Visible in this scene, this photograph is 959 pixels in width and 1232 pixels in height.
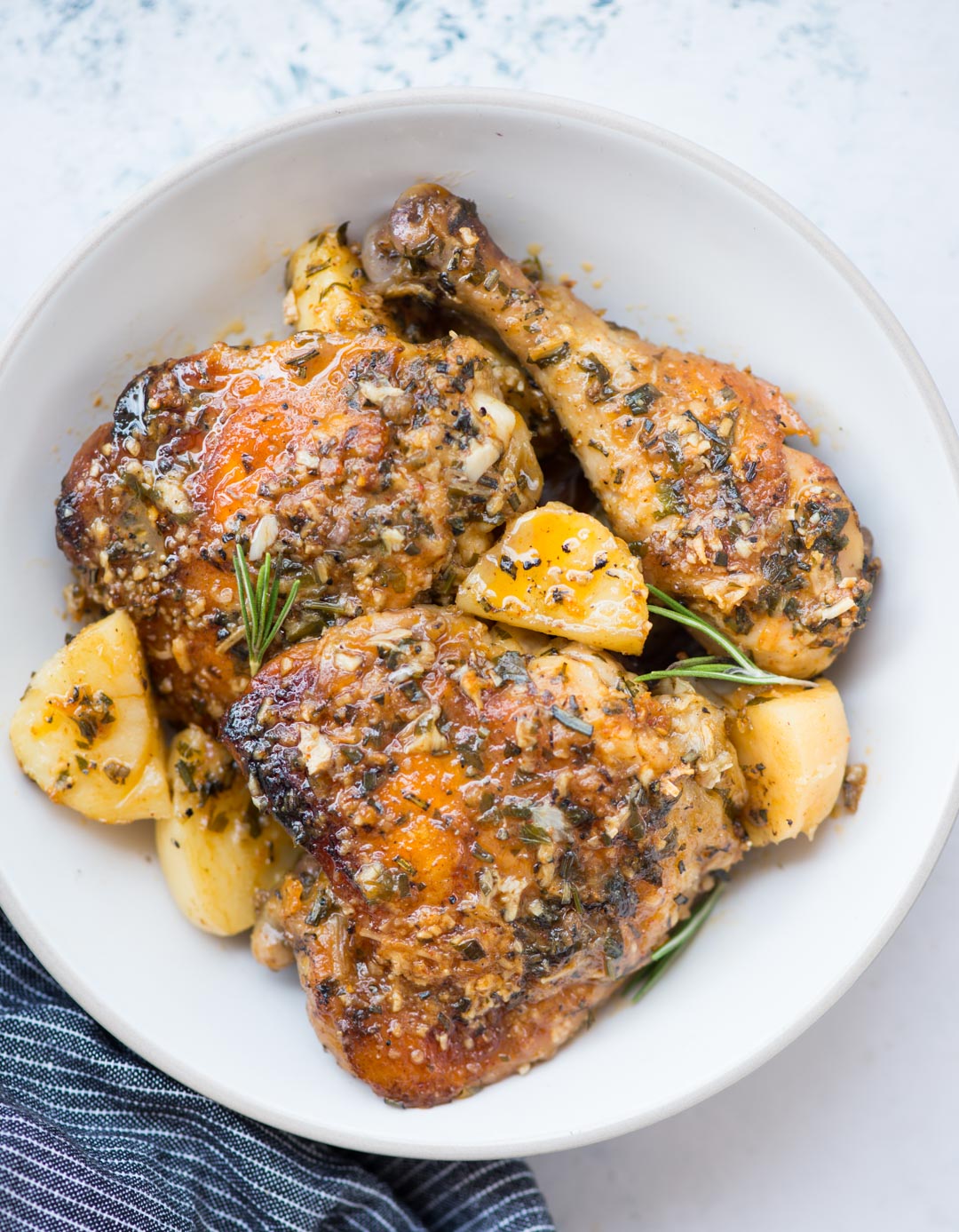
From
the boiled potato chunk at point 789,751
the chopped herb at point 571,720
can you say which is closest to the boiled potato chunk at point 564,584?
the chopped herb at point 571,720

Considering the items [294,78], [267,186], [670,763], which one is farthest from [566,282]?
[670,763]

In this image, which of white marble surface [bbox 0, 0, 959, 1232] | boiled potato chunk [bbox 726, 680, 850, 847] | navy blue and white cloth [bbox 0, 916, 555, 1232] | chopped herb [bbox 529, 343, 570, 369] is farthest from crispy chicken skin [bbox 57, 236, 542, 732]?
navy blue and white cloth [bbox 0, 916, 555, 1232]

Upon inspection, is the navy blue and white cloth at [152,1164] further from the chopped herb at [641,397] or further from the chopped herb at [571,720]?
the chopped herb at [641,397]

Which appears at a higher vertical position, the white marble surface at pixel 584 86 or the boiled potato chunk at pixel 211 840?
the white marble surface at pixel 584 86

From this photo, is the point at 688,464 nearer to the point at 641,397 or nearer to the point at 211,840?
the point at 641,397

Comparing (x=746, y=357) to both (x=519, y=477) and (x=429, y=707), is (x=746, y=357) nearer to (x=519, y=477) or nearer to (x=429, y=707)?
(x=519, y=477)

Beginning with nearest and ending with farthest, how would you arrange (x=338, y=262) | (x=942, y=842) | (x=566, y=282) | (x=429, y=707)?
(x=429, y=707) → (x=942, y=842) → (x=338, y=262) → (x=566, y=282)
